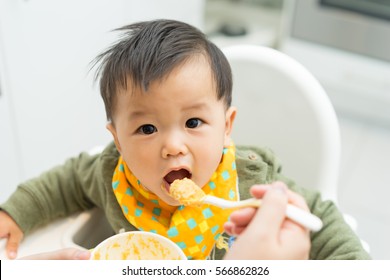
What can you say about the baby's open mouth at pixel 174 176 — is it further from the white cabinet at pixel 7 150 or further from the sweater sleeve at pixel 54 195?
the white cabinet at pixel 7 150

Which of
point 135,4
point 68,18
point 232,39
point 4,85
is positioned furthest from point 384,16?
point 4,85

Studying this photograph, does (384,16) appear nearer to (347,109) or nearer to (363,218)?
(347,109)

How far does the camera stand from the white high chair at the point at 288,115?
93 centimetres

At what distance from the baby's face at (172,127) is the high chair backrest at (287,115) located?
271 mm

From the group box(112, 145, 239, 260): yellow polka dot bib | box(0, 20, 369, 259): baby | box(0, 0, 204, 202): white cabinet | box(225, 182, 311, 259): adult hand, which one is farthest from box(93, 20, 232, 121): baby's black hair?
box(0, 0, 204, 202): white cabinet

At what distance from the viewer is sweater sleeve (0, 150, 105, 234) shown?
0.81 metres

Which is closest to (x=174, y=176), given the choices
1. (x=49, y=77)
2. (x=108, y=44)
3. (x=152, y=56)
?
(x=152, y=56)

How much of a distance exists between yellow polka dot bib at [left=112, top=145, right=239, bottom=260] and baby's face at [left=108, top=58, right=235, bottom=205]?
0.20 ft

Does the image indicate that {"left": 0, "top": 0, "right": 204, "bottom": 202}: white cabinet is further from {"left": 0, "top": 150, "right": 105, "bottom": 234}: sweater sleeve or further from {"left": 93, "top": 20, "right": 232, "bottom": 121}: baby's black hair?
{"left": 93, "top": 20, "right": 232, "bottom": 121}: baby's black hair

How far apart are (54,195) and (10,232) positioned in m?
0.09

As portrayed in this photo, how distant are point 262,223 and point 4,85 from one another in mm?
1011

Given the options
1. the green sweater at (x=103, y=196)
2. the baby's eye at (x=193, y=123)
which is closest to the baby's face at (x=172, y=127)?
the baby's eye at (x=193, y=123)

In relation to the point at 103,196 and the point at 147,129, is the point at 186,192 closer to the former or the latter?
the point at 147,129

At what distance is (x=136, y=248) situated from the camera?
2.19ft
